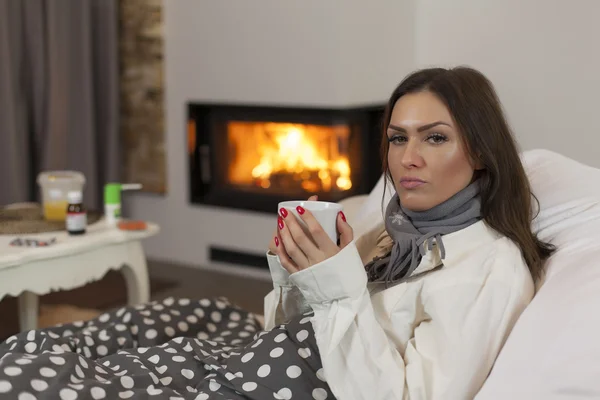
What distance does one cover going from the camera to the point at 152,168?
411 cm

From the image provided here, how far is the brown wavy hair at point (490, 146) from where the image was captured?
1.34 metres

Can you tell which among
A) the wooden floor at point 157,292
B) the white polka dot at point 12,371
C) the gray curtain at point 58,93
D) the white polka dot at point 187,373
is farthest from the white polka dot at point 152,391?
the gray curtain at point 58,93

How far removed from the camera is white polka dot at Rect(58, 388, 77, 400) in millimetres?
1223

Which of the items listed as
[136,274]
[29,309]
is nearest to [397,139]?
[136,274]

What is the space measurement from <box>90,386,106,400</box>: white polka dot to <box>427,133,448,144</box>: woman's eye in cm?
69

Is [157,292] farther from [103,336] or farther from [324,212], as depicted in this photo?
[324,212]

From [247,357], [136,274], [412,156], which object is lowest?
[136,274]

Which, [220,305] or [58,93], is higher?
[58,93]

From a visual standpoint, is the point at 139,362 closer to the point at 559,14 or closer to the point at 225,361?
the point at 225,361

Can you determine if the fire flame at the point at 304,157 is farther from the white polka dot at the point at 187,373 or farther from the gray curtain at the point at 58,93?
the white polka dot at the point at 187,373

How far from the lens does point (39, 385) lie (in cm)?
123

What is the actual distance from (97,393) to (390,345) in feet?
1.58

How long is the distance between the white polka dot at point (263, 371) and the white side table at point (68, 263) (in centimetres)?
112

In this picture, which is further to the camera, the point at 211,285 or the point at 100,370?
the point at 211,285
